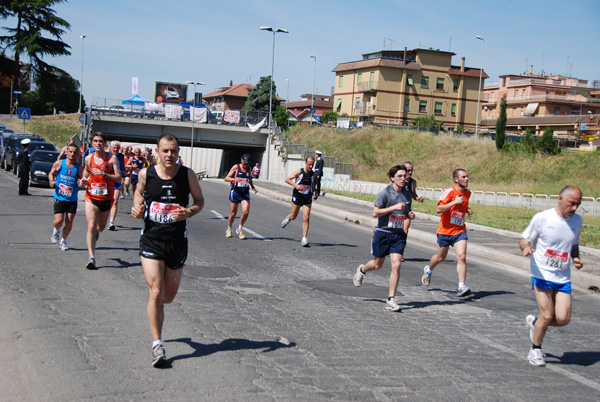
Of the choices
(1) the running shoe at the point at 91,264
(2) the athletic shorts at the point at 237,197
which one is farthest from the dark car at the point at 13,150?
(1) the running shoe at the point at 91,264

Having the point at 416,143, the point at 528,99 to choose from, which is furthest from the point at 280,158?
the point at 528,99

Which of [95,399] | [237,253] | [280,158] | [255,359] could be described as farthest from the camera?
[280,158]

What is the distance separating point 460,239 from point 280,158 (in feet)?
133

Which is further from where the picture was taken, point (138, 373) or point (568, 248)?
point (568, 248)

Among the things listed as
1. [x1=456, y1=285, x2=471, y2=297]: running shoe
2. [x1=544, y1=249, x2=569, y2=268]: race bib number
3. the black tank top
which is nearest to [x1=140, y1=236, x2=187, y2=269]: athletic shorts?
the black tank top

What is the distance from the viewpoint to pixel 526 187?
115 feet

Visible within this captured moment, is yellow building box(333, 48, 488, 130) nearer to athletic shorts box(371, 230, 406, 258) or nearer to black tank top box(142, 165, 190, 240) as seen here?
athletic shorts box(371, 230, 406, 258)

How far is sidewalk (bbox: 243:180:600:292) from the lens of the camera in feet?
35.6

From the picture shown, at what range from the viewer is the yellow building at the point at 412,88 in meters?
76.4

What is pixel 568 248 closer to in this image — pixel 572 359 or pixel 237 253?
pixel 572 359

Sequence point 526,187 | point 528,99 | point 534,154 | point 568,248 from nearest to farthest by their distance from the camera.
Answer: point 568,248, point 526,187, point 534,154, point 528,99

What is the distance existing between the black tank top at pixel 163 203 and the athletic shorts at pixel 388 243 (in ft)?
11.3

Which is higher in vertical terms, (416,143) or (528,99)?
(528,99)

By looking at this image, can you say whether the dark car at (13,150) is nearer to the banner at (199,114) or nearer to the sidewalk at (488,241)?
the sidewalk at (488,241)
